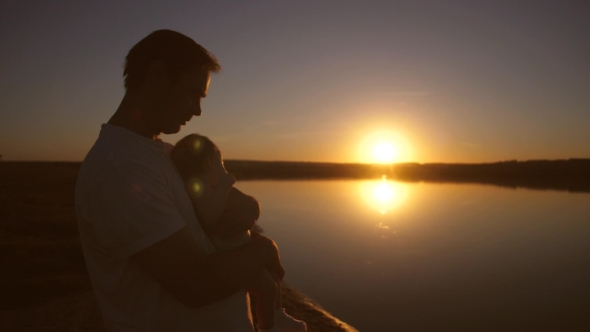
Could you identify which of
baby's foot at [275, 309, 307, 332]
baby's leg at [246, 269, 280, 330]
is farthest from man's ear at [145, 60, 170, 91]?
baby's foot at [275, 309, 307, 332]

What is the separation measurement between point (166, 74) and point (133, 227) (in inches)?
22.9

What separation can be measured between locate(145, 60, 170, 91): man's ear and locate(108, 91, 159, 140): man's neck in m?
0.07

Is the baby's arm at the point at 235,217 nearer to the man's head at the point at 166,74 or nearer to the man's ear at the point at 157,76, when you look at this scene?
the man's head at the point at 166,74

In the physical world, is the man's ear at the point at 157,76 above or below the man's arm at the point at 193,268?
above

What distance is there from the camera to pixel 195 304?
1.26 m

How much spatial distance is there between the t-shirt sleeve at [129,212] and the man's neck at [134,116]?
0.27 m

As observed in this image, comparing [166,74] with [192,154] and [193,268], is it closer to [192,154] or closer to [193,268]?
[192,154]

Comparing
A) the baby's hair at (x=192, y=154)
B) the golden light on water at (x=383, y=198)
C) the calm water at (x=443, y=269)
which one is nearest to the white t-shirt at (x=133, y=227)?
the baby's hair at (x=192, y=154)

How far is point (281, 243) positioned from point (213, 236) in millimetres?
12652

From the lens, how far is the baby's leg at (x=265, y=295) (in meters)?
2.05

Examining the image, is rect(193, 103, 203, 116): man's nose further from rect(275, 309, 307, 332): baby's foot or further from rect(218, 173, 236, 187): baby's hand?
rect(275, 309, 307, 332): baby's foot

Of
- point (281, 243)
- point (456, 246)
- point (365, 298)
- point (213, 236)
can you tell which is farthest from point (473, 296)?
point (213, 236)

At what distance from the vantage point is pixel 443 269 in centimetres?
1112

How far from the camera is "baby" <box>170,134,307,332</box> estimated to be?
1736 mm
